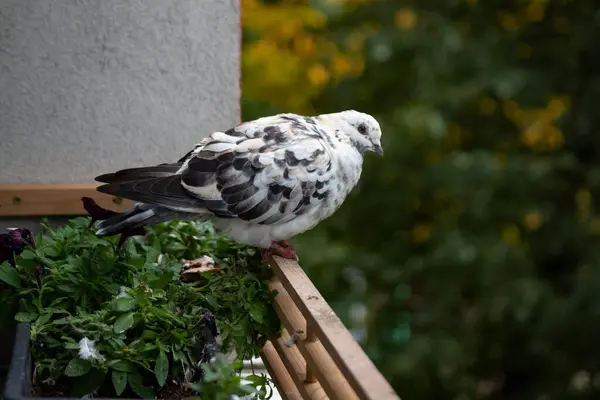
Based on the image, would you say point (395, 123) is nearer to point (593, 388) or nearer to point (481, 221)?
point (481, 221)

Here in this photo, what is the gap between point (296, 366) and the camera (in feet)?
6.34

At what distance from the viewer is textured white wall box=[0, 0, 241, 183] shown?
250 cm

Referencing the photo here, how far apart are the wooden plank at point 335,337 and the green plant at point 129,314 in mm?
103

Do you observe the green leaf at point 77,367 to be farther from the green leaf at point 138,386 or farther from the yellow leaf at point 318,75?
the yellow leaf at point 318,75

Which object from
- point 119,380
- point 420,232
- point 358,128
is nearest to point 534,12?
point 420,232

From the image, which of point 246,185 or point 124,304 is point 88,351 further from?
point 246,185

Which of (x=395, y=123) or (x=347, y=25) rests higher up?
(x=347, y=25)

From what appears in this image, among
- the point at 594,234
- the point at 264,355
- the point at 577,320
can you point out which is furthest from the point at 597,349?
the point at 264,355

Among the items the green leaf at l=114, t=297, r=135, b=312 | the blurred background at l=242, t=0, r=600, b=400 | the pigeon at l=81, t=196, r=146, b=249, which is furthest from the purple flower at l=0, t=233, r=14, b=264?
the blurred background at l=242, t=0, r=600, b=400

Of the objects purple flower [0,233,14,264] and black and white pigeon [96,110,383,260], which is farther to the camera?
black and white pigeon [96,110,383,260]

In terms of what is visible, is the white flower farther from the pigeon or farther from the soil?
the pigeon

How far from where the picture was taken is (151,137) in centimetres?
266

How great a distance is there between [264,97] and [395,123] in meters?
0.71

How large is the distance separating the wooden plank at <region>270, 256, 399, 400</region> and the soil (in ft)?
1.02
